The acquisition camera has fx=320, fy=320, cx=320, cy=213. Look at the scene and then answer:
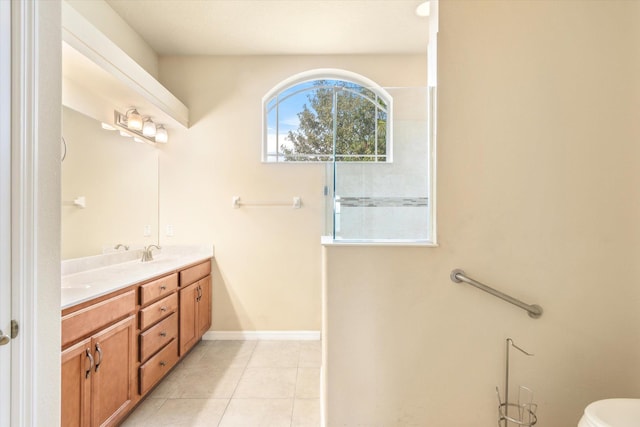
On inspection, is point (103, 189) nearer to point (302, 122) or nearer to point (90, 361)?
point (90, 361)

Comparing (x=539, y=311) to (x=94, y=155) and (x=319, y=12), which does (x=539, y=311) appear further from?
(x=94, y=155)

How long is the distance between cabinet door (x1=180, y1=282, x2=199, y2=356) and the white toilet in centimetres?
256

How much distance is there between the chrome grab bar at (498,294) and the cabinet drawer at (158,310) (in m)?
1.88

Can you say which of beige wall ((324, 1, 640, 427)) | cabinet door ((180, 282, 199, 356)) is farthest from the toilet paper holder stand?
cabinet door ((180, 282, 199, 356))

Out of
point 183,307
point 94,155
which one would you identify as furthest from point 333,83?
point 183,307

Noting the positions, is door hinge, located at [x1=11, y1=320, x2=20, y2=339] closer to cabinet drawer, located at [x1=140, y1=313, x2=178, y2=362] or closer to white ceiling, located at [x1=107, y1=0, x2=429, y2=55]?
cabinet drawer, located at [x1=140, y1=313, x2=178, y2=362]

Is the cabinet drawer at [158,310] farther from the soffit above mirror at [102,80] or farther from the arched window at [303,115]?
the arched window at [303,115]

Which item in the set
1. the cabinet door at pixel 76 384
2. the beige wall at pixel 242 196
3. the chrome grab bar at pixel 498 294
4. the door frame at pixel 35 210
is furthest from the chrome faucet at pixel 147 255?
the chrome grab bar at pixel 498 294

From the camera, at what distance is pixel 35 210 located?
1105mm

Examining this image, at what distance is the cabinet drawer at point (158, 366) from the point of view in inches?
80.4

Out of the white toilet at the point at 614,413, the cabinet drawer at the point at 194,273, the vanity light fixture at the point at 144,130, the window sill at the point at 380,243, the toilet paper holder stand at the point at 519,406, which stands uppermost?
the vanity light fixture at the point at 144,130

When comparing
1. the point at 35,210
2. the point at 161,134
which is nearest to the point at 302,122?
the point at 161,134

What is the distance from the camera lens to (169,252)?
3256 millimetres

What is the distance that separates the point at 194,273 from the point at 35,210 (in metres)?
1.84
